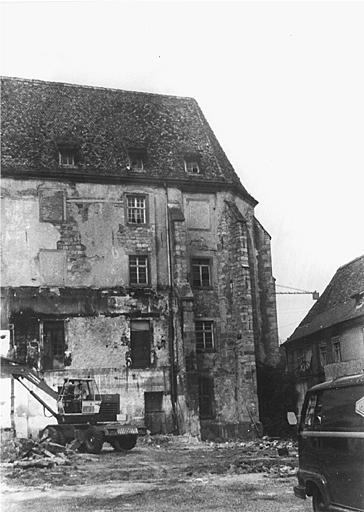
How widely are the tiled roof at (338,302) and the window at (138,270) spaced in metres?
11.7

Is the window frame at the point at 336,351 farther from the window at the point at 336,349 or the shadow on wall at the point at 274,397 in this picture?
the shadow on wall at the point at 274,397

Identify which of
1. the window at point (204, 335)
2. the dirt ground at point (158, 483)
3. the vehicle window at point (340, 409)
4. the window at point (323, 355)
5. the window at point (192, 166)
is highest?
the window at point (192, 166)

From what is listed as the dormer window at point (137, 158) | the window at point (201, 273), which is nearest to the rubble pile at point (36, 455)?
the window at point (201, 273)

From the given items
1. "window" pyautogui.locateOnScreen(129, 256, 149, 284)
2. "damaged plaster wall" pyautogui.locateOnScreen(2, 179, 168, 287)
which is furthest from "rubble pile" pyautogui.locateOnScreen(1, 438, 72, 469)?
"window" pyautogui.locateOnScreen(129, 256, 149, 284)

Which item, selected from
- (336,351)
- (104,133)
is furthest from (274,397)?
(104,133)

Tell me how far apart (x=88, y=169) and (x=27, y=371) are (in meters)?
12.1

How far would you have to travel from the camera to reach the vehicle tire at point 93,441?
21484 millimetres

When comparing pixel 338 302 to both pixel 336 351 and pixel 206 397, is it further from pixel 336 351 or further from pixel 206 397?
pixel 206 397

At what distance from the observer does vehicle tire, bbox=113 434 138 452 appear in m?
A: 22.4

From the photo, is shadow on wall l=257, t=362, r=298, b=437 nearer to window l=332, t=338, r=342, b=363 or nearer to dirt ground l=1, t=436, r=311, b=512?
window l=332, t=338, r=342, b=363

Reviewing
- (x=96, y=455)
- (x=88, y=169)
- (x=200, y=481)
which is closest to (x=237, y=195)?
(x=88, y=169)

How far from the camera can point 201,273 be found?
106ft

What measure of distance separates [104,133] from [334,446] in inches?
1079

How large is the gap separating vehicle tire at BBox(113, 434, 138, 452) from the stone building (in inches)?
235
